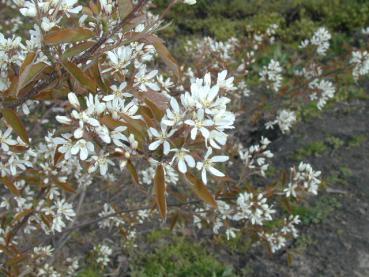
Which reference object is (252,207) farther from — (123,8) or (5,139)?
(123,8)

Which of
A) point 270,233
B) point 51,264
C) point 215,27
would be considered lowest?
point 270,233

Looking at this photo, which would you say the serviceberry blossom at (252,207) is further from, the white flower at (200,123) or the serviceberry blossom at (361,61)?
the serviceberry blossom at (361,61)

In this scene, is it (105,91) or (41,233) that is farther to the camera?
(41,233)

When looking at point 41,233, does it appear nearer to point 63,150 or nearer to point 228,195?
point 228,195

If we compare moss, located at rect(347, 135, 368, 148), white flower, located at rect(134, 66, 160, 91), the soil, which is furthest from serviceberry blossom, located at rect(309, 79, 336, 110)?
white flower, located at rect(134, 66, 160, 91)

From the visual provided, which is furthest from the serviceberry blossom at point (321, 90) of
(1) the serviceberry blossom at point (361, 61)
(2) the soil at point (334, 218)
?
(2) the soil at point (334, 218)

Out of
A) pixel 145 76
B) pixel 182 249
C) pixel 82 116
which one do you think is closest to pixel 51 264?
pixel 182 249

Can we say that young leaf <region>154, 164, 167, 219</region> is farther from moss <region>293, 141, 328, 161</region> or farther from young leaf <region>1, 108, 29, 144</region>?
moss <region>293, 141, 328, 161</region>
